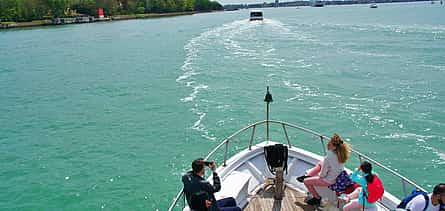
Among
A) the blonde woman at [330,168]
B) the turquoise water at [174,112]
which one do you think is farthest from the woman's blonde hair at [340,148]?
the turquoise water at [174,112]

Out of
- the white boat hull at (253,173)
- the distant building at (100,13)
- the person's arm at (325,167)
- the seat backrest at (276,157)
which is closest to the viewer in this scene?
the person's arm at (325,167)

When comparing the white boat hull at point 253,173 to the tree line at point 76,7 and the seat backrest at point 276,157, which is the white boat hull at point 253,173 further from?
the tree line at point 76,7

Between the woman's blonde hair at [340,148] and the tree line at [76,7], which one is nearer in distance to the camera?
the woman's blonde hair at [340,148]

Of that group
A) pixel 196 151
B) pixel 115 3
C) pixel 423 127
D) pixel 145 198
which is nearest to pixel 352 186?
pixel 145 198

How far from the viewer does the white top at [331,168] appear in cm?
619

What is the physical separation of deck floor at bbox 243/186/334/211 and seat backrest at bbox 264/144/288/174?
484 millimetres

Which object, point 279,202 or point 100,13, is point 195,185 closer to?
point 279,202

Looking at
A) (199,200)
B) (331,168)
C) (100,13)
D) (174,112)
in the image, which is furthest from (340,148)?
(100,13)

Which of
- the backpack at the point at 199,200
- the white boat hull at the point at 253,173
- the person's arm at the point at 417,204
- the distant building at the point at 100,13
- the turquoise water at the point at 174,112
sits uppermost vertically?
the distant building at the point at 100,13

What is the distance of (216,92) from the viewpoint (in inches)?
910

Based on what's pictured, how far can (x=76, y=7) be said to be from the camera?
5448 inches

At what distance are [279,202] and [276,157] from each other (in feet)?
2.97

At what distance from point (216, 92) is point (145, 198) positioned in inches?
484

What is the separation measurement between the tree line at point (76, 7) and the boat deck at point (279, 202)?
122 m
